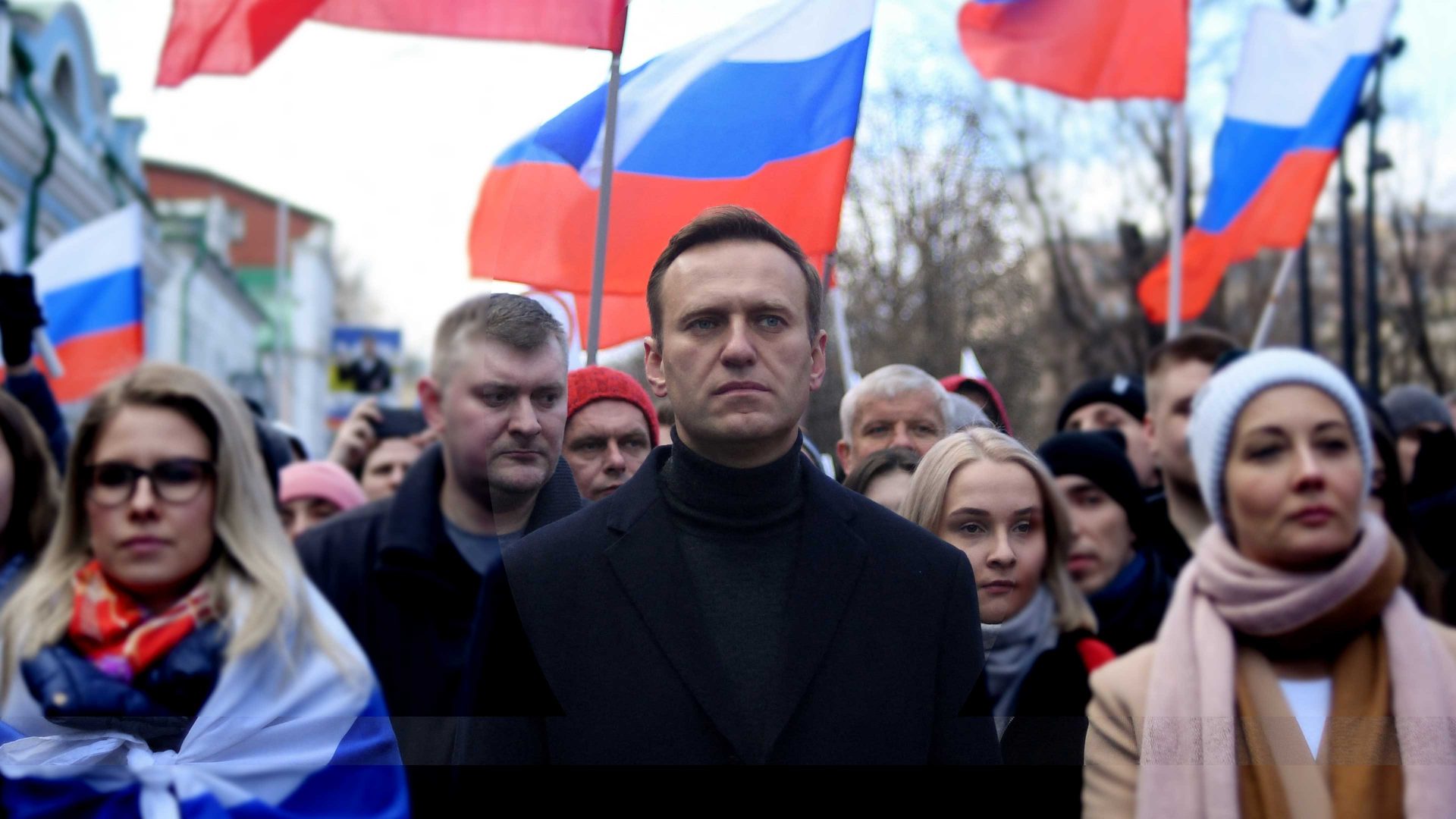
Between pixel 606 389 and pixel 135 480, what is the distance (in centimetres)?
115

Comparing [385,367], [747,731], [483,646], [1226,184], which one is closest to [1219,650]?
[747,731]

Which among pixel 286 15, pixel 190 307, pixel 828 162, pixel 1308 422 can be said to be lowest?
pixel 190 307

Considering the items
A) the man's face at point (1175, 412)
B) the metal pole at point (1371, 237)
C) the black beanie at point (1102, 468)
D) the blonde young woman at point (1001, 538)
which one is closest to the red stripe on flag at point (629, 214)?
the blonde young woman at point (1001, 538)

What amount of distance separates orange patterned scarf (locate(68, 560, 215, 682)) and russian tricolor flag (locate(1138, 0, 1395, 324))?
458 centimetres

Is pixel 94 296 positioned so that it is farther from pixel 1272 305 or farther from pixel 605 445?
Result: pixel 605 445

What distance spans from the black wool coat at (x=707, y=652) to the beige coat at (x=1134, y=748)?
10.3 inches

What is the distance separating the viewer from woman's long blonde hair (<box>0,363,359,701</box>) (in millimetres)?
2367

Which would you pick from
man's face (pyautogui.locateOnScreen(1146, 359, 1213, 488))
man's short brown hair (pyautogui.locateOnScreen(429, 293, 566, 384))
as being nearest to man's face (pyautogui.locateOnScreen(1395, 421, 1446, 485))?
man's face (pyautogui.locateOnScreen(1146, 359, 1213, 488))

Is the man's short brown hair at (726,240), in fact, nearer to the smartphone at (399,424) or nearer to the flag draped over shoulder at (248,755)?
the flag draped over shoulder at (248,755)

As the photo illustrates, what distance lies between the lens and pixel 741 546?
5.08 ft

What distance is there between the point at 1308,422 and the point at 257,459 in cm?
176

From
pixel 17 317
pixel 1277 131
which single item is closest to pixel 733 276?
pixel 17 317

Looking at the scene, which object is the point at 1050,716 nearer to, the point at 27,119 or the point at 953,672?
the point at 953,672

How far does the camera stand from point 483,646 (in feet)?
5.31
